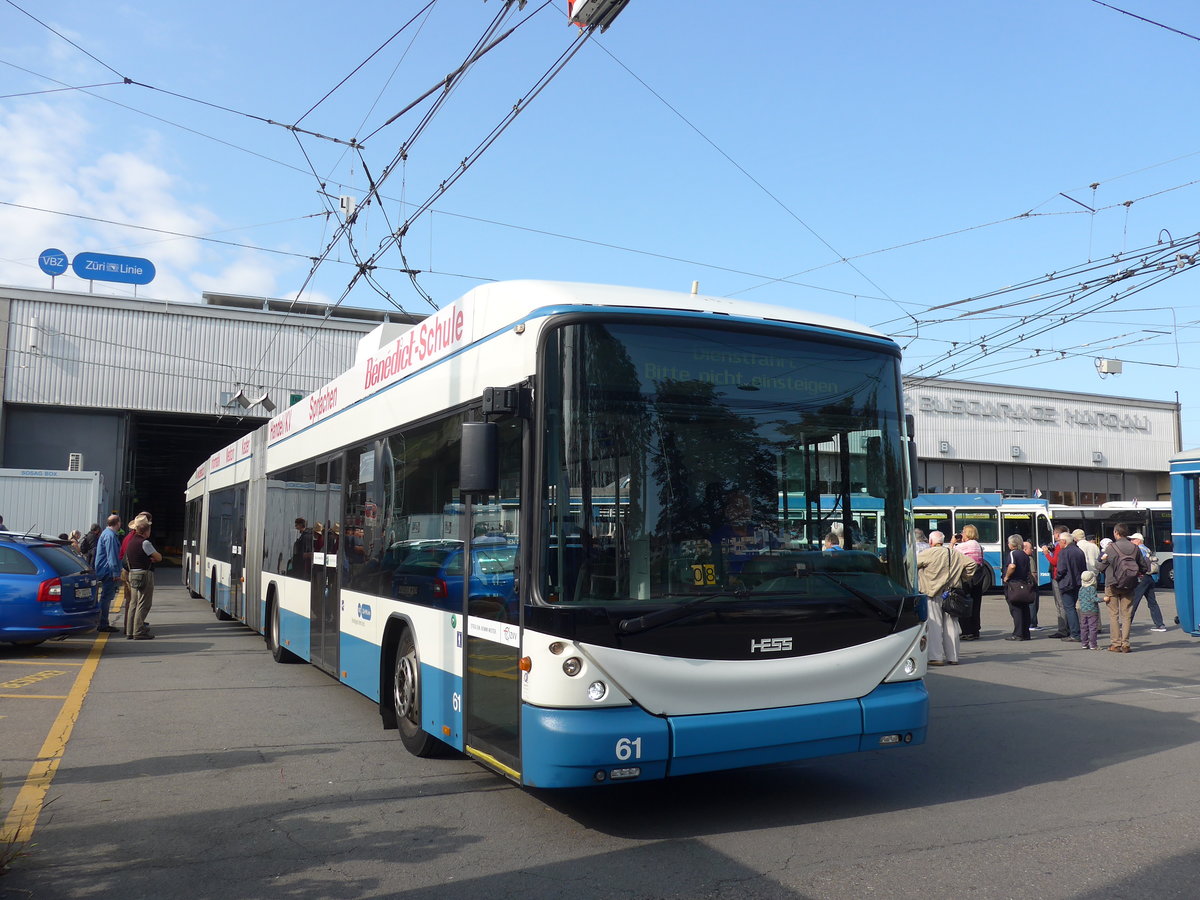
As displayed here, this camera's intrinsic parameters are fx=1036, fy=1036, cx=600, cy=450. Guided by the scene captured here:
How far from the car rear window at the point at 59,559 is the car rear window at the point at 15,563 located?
6.0 inches

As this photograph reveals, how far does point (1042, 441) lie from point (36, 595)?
139ft

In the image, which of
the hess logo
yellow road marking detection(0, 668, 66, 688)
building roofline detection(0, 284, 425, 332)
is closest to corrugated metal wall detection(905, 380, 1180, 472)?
→ building roofline detection(0, 284, 425, 332)

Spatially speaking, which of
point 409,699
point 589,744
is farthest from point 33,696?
point 589,744

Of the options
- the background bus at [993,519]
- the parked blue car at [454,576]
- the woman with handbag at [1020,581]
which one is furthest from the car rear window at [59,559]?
the background bus at [993,519]

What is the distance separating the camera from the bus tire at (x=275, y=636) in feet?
40.5

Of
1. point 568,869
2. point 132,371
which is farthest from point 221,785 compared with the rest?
point 132,371

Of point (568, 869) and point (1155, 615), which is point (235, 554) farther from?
point (1155, 615)

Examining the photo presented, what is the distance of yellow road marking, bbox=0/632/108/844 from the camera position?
5439 millimetres

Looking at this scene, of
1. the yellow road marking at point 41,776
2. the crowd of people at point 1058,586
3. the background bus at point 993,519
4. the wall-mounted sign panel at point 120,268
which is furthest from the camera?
the wall-mounted sign panel at point 120,268

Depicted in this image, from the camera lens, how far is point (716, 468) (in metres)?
5.59

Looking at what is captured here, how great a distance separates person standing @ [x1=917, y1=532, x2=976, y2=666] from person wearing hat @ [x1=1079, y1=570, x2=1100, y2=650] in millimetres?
2351

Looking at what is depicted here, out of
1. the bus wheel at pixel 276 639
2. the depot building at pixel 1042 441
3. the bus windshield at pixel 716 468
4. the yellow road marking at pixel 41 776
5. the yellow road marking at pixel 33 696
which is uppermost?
the depot building at pixel 1042 441

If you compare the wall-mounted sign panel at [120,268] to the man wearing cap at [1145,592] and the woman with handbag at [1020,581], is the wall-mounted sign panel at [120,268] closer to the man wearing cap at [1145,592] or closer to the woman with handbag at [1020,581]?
the woman with handbag at [1020,581]

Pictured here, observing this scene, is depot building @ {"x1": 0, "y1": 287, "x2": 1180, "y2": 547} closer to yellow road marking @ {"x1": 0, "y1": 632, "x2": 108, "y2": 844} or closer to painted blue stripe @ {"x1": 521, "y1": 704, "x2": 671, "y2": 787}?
yellow road marking @ {"x1": 0, "y1": 632, "x2": 108, "y2": 844}
